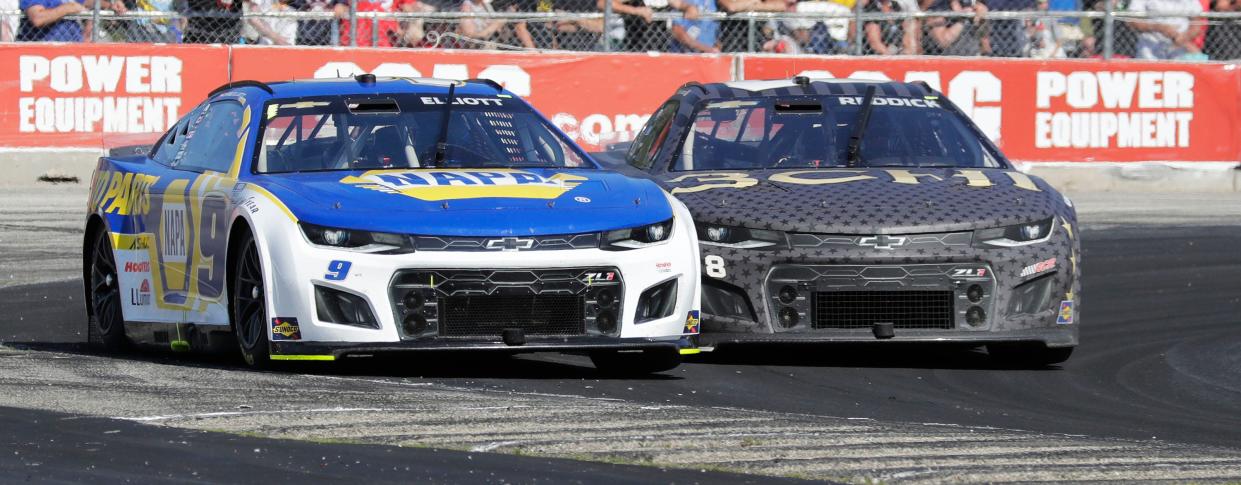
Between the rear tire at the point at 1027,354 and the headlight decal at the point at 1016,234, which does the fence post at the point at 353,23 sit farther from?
the headlight decal at the point at 1016,234

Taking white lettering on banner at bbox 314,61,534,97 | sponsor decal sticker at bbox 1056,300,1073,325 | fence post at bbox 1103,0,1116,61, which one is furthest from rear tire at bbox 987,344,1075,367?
fence post at bbox 1103,0,1116,61

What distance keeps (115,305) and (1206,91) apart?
1282 centimetres

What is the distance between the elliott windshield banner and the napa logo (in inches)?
361

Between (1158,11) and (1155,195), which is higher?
(1158,11)

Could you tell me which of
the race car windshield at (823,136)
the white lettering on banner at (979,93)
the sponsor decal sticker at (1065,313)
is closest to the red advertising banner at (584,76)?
the white lettering on banner at (979,93)

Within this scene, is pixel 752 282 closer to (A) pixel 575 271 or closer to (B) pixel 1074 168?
(A) pixel 575 271

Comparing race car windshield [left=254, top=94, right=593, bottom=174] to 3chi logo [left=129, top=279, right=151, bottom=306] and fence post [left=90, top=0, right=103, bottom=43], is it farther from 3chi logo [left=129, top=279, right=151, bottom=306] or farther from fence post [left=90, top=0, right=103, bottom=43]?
fence post [left=90, top=0, right=103, bottom=43]

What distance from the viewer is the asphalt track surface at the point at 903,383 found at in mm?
7062

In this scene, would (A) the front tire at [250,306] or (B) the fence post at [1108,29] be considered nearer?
(A) the front tire at [250,306]

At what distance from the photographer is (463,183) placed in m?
8.67

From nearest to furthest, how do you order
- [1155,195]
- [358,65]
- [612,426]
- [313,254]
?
[612,426] < [313,254] < [358,65] < [1155,195]

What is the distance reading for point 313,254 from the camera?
812 centimetres

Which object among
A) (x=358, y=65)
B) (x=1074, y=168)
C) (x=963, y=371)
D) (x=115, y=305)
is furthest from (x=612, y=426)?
(x=1074, y=168)

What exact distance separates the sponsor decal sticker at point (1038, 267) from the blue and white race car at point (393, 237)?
1.55 metres
